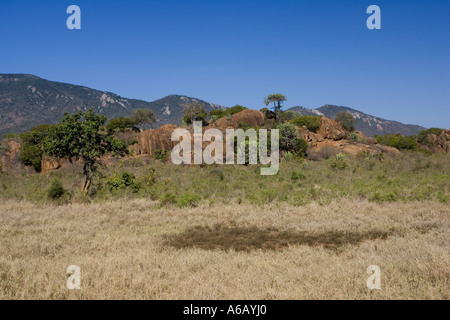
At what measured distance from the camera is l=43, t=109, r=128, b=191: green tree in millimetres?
16844

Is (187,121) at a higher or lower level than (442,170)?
higher

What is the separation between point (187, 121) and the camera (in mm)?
49688

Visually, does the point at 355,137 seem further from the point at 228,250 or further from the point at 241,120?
the point at 228,250

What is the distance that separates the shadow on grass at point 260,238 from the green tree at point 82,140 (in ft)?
31.2

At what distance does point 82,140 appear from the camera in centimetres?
1714

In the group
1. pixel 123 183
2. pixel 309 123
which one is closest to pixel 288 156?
pixel 309 123

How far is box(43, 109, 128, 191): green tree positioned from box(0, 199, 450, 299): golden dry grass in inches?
154

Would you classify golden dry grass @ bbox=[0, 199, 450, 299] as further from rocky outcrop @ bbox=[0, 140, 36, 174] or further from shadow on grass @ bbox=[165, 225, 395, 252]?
rocky outcrop @ bbox=[0, 140, 36, 174]

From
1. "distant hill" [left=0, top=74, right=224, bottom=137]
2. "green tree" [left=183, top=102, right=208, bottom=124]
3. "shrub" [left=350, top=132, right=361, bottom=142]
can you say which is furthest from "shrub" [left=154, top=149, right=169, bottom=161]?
"distant hill" [left=0, top=74, right=224, bottom=137]

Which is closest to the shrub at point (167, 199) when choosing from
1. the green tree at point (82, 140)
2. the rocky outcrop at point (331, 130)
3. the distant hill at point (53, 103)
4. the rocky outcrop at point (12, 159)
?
the green tree at point (82, 140)

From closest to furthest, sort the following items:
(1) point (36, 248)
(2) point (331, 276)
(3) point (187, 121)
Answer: (2) point (331, 276) → (1) point (36, 248) → (3) point (187, 121)
